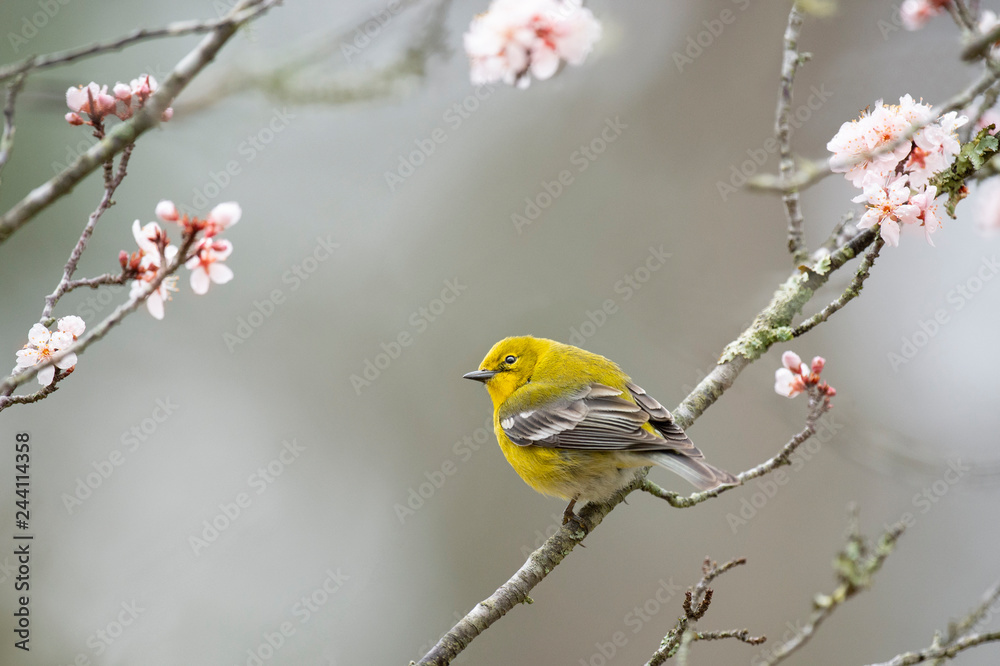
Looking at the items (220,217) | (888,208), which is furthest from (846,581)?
(220,217)

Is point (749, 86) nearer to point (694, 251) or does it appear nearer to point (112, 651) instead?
point (694, 251)

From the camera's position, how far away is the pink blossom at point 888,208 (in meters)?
2.46

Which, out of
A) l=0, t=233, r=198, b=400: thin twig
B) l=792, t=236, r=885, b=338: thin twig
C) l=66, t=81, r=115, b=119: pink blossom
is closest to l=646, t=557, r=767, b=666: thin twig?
l=792, t=236, r=885, b=338: thin twig

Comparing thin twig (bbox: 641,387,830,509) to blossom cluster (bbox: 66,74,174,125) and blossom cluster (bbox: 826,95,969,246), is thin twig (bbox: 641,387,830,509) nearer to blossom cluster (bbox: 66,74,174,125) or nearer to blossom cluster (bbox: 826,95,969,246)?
blossom cluster (bbox: 826,95,969,246)

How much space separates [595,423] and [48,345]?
2.59 meters

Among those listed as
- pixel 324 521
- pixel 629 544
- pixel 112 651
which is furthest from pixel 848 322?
pixel 112 651

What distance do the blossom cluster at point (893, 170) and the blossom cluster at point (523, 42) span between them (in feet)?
3.36

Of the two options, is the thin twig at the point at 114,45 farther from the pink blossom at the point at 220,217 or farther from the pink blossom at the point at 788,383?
the pink blossom at the point at 788,383

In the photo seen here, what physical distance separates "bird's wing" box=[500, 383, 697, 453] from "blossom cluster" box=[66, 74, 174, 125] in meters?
2.45

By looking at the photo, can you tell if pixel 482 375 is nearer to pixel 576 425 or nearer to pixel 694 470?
pixel 576 425

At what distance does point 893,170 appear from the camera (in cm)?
254

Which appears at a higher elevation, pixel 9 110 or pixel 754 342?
pixel 754 342

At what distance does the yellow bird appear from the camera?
3.42m

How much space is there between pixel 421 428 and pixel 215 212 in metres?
5.40
